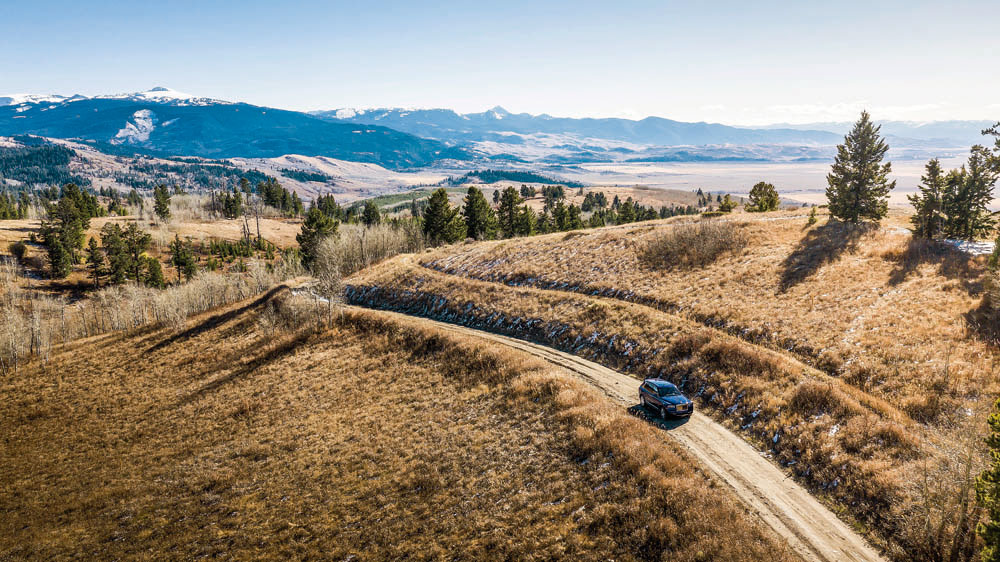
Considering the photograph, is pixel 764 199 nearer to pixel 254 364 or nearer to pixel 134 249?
pixel 254 364

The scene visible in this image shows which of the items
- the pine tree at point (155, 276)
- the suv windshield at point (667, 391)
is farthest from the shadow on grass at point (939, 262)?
the pine tree at point (155, 276)

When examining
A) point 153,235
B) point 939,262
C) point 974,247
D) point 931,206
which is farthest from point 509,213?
point 153,235

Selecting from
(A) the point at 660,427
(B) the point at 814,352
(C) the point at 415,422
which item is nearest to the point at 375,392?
(C) the point at 415,422

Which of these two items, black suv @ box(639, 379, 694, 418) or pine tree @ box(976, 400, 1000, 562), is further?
black suv @ box(639, 379, 694, 418)

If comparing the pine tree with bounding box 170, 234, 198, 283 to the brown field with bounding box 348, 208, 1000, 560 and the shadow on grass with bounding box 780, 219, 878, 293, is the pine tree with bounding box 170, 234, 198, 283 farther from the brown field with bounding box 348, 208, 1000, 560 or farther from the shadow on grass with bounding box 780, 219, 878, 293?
the shadow on grass with bounding box 780, 219, 878, 293

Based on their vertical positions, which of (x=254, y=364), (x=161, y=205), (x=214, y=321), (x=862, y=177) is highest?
(x=862, y=177)

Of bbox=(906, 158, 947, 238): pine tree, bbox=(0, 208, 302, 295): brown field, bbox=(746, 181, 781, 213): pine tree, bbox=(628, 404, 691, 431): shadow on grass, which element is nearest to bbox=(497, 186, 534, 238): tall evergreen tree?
bbox=(746, 181, 781, 213): pine tree

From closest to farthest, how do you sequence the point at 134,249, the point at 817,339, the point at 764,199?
the point at 817,339, the point at 764,199, the point at 134,249
